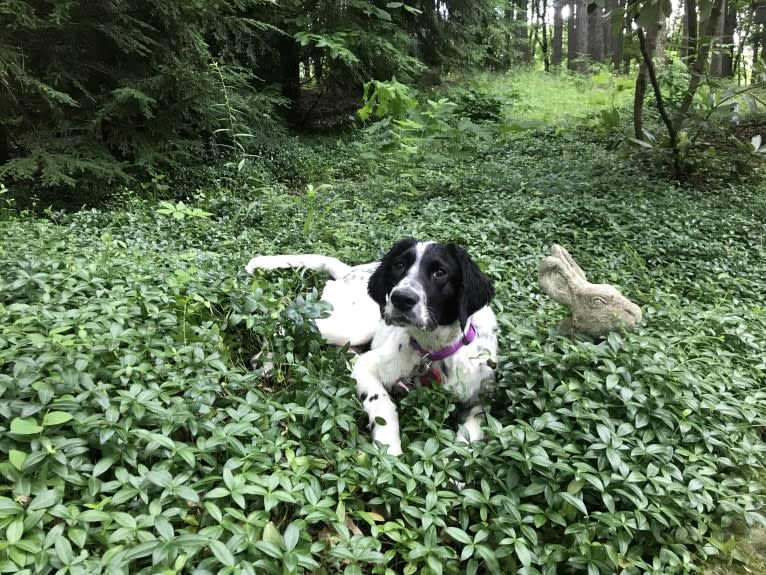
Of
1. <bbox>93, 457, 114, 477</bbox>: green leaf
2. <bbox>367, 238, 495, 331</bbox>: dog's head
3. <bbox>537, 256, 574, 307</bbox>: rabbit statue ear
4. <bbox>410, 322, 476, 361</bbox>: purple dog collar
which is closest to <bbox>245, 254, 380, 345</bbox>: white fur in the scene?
<bbox>367, 238, 495, 331</bbox>: dog's head

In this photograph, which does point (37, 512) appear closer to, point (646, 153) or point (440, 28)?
point (646, 153)

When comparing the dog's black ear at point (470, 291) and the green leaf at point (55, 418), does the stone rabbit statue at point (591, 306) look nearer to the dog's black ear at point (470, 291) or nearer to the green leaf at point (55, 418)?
the dog's black ear at point (470, 291)

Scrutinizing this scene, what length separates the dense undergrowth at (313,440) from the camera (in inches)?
71.1

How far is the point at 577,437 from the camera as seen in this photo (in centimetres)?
236

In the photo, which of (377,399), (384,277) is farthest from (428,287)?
(377,399)

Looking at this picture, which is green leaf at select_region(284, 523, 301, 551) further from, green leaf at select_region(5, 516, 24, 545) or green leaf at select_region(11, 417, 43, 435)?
green leaf at select_region(11, 417, 43, 435)

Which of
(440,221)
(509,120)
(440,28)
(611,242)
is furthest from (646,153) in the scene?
(440,28)

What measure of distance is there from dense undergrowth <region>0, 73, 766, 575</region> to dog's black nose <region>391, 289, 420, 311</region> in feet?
1.57

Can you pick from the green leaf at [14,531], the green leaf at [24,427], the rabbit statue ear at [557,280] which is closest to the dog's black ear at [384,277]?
the rabbit statue ear at [557,280]

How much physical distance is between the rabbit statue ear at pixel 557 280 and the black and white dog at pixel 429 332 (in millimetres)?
418

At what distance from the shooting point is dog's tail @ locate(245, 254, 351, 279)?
4.07m

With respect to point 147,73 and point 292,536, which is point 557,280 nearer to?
point 292,536

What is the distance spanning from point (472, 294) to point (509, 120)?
10234 millimetres

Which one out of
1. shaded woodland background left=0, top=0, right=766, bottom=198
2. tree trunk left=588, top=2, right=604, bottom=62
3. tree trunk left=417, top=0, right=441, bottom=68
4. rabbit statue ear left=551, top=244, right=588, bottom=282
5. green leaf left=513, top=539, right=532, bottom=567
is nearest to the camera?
green leaf left=513, top=539, right=532, bottom=567
